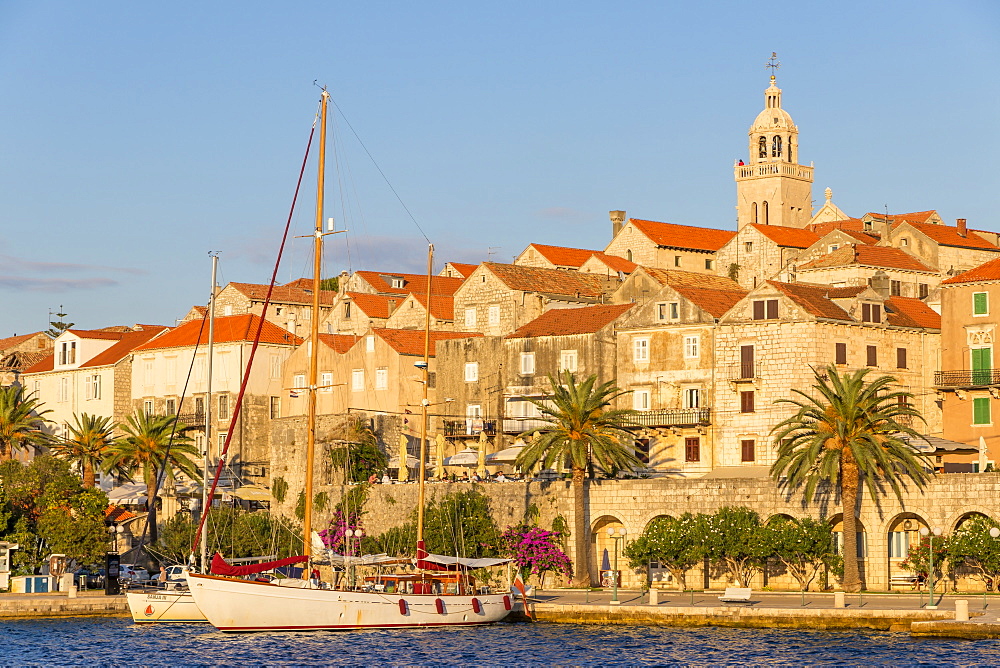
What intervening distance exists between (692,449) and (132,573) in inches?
957

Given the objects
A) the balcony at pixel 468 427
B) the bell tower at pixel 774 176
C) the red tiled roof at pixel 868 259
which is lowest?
the balcony at pixel 468 427

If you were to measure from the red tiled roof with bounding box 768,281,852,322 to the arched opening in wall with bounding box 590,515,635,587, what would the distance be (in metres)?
12.1

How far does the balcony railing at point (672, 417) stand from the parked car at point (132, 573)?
21.6 m

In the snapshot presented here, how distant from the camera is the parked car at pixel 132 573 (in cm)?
7350

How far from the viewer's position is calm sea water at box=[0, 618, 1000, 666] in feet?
164

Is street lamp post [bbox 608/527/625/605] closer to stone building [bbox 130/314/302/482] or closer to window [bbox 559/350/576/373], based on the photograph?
window [bbox 559/350/576/373]

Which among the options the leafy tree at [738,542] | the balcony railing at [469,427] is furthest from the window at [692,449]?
the balcony railing at [469,427]

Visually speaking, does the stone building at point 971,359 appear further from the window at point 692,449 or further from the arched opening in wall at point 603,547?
the arched opening in wall at point 603,547

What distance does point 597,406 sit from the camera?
6700cm

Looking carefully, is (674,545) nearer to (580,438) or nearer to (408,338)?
(580,438)

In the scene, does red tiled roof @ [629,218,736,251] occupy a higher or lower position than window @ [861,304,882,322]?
higher

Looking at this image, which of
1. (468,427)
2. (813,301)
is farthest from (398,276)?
(813,301)

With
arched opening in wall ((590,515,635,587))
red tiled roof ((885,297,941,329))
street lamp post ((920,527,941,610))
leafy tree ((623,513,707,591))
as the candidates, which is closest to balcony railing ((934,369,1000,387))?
red tiled roof ((885,297,941,329))

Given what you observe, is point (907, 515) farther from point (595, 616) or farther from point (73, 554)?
point (73, 554)
